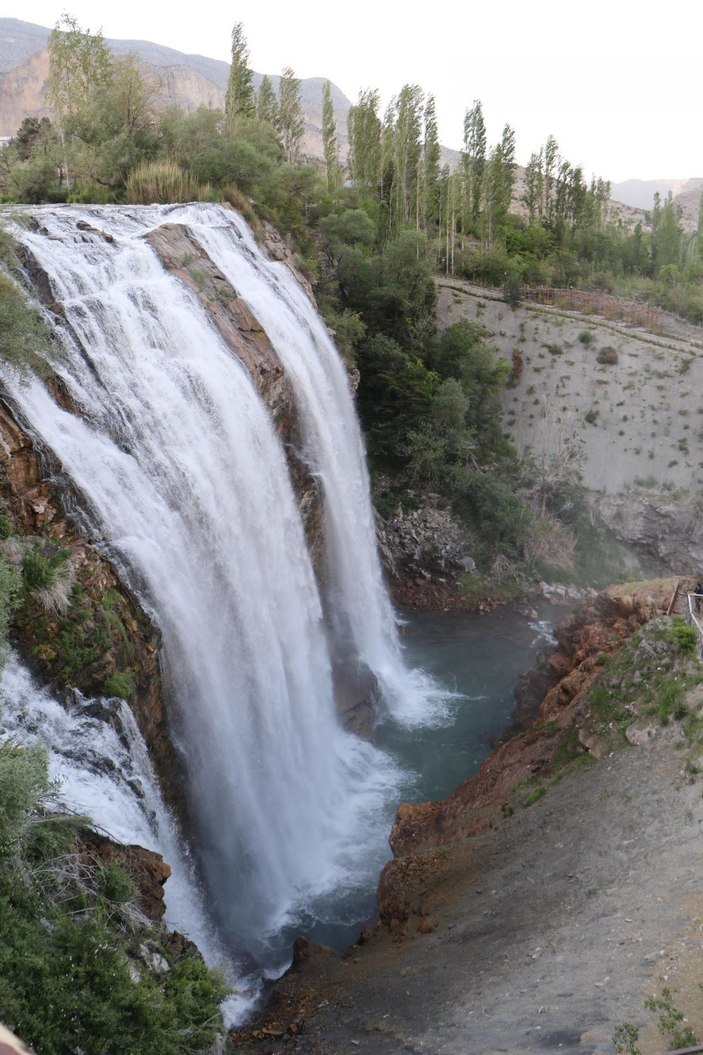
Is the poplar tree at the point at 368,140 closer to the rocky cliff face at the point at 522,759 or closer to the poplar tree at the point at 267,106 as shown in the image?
the poplar tree at the point at 267,106

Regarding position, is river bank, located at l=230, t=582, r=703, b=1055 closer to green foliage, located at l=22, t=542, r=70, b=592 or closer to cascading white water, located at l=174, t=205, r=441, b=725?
green foliage, located at l=22, t=542, r=70, b=592

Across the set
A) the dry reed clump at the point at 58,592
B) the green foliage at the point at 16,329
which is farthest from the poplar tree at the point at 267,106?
the dry reed clump at the point at 58,592

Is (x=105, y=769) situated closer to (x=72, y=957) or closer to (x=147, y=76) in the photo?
(x=72, y=957)

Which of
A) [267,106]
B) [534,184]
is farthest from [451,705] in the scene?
[534,184]

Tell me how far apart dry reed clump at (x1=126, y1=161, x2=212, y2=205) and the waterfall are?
4036 mm

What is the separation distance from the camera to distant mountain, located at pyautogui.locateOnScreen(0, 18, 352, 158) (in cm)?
10781

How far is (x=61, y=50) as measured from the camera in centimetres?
3198

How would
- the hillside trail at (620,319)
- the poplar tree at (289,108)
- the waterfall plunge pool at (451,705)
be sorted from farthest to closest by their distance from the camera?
the poplar tree at (289,108) < the hillside trail at (620,319) < the waterfall plunge pool at (451,705)

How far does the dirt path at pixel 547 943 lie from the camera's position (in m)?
8.98

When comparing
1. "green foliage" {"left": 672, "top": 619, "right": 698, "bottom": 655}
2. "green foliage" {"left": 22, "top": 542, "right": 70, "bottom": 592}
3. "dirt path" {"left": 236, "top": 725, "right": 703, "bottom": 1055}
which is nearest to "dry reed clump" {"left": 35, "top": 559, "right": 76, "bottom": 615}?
"green foliage" {"left": 22, "top": 542, "right": 70, "bottom": 592}

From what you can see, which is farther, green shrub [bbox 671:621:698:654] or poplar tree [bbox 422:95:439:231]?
poplar tree [bbox 422:95:439:231]

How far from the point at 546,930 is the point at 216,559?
918 cm

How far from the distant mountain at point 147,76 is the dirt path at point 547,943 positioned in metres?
64.0

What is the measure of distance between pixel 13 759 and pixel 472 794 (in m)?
11.8
